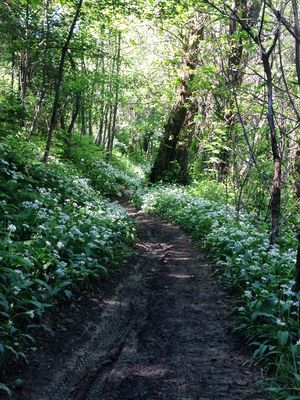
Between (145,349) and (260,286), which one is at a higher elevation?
(260,286)

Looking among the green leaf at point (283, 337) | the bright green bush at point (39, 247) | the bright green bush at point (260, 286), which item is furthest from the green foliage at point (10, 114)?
the green leaf at point (283, 337)

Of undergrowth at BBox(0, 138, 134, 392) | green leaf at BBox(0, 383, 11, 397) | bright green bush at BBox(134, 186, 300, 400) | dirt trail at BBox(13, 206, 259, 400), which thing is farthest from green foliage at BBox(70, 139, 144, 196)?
green leaf at BBox(0, 383, 11, 397)

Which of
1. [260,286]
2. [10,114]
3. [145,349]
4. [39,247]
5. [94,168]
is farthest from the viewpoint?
[94,168]

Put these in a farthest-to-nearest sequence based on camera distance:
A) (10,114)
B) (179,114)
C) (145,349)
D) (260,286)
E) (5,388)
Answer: (179,114)
(10,114)
(260,286)
(145,349)
(5,388)

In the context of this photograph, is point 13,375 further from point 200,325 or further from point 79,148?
point 79,148

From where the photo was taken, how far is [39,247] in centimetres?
570

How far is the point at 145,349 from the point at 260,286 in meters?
1.98

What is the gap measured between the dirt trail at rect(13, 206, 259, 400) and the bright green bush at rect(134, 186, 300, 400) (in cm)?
28

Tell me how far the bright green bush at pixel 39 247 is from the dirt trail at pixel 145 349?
1.22 feet

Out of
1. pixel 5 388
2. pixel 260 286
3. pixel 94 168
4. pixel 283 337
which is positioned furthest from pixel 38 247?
pixel 94 168

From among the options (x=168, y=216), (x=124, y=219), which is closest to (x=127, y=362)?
(x=124, y=219)

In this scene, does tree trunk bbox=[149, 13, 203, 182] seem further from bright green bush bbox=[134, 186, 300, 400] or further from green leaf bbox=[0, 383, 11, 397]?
green leaf bbox=[0, 383, 11, 397]

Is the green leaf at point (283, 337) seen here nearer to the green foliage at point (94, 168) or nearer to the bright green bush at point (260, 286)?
the bright green bush at point (260, 286)

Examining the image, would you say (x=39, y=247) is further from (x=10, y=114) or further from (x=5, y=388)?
(x=10, y=114)
